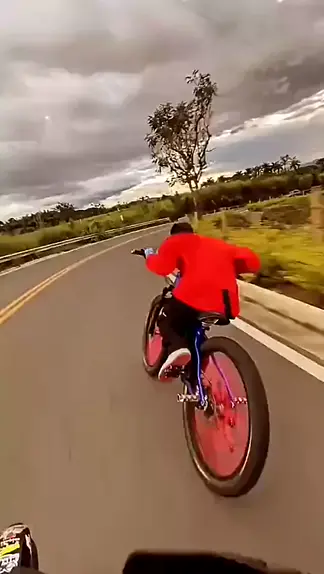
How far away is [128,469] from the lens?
2.55m

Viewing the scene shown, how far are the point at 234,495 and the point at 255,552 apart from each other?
26cm

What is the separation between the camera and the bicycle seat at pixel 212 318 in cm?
240

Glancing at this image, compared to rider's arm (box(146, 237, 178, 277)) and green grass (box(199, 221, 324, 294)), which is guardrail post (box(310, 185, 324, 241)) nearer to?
green grass (box(199, 221, 324, 294))

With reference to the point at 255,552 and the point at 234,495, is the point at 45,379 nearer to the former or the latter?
the point at 234,495

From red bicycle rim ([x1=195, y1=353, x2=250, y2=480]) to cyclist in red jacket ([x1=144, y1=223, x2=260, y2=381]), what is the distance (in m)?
0.22

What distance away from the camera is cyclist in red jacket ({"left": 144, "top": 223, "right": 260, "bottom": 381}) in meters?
2.42

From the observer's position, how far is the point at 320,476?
2275 millimetres

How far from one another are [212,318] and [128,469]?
739mm

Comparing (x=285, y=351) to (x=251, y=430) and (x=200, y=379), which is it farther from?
(x=251, y=430)

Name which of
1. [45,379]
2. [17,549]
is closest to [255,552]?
[17,549]

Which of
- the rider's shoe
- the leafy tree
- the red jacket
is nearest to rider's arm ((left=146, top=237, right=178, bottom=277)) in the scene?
the red jacket

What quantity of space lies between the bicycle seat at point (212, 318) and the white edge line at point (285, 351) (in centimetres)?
105

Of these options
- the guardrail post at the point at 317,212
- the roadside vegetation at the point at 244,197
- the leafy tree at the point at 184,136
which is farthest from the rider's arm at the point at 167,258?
the guardrail post at the point at 317,212

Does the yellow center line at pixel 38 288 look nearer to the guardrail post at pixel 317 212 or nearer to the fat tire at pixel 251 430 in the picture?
the guardrail post at pixel 317 212
